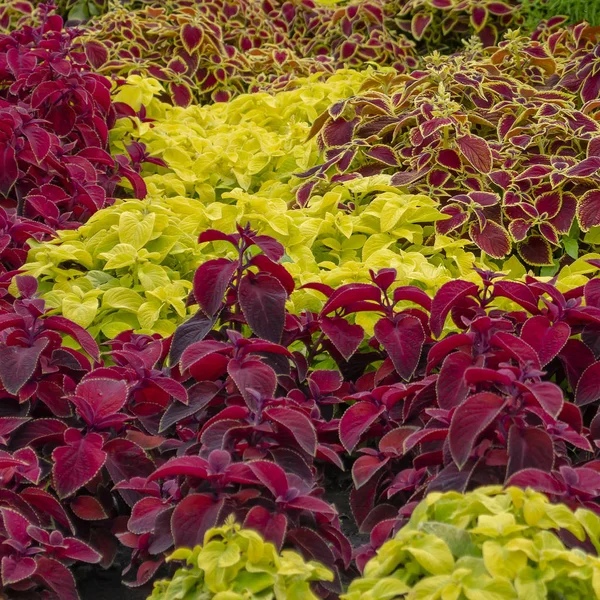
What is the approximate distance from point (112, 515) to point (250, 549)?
2.33ft

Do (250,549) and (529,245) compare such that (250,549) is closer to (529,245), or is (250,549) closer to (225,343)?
(225,343)

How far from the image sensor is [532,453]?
5.35 ft

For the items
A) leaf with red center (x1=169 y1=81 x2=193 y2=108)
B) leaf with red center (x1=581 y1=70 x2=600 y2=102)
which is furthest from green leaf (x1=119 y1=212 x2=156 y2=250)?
leaf with red center (x1=169 y1=81 x2=193 y2=108)

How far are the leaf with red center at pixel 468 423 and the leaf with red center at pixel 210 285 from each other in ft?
2.24

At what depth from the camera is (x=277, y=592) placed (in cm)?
141

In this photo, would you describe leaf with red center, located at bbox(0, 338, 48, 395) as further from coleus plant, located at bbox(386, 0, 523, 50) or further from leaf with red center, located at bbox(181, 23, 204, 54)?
coleus plant, located at bbox(386, 0, 523, 50)

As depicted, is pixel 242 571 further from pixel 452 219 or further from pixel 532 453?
pixel 452 219

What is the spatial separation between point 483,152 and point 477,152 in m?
0.02

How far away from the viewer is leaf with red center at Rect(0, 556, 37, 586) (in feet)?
5.25

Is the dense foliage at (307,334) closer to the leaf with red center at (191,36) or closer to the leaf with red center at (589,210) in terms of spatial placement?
the leaf with red center at (589,210)

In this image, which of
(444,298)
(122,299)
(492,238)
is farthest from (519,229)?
(122,299)

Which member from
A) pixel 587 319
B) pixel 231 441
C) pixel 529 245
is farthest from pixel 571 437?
pixel 529 245

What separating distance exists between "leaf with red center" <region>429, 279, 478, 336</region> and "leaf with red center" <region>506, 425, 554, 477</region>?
54cm

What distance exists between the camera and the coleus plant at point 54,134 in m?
3.15
